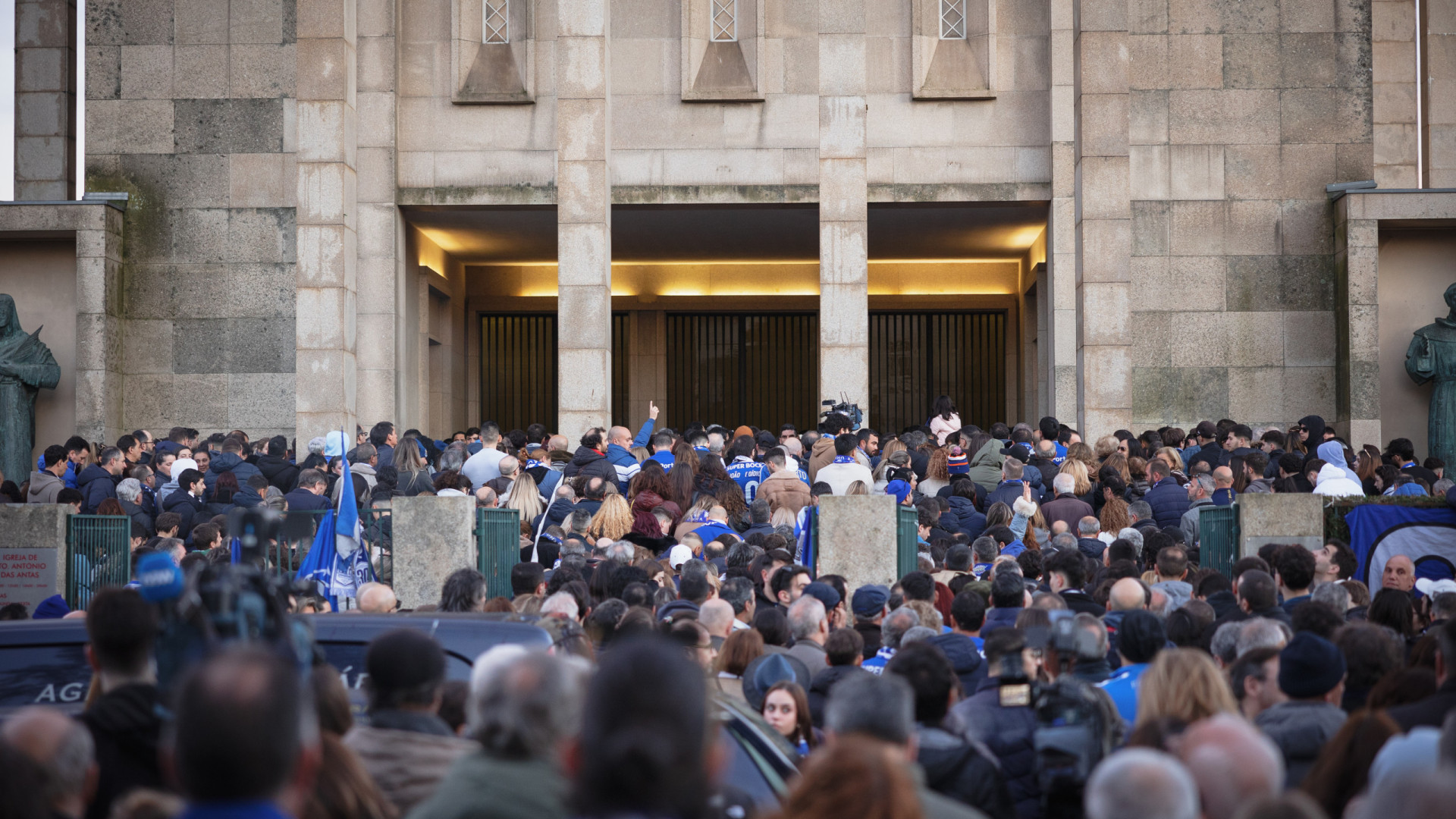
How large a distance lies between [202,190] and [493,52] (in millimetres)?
4916

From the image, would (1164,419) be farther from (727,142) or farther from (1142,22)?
(727,142)

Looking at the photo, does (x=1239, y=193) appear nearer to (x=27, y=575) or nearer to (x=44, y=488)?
(x=44, y=488)

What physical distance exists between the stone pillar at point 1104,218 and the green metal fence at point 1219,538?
8259 mm

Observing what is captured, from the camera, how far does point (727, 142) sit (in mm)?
21375

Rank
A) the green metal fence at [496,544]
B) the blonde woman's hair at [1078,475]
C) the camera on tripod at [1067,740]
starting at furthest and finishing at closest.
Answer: the blonde woman's hair at [1078,475] → the green metal fence at [496,544] → the camera on tripod at [1067,740]

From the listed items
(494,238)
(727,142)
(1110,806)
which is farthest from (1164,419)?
(1110,806)

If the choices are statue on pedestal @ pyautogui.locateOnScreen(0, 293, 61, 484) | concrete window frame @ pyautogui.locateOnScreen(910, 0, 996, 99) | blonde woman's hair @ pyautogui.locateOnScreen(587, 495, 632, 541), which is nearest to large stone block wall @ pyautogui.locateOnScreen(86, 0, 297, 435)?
statue on pedestal @ pyautogui.locateOnScreen(0, 293, 61, 484)

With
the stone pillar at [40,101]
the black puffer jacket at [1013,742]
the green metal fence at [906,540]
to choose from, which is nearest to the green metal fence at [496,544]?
the green metal fence at [906,540]

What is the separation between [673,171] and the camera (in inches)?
843

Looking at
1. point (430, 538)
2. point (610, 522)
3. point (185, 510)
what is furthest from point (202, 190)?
point (610, 522)

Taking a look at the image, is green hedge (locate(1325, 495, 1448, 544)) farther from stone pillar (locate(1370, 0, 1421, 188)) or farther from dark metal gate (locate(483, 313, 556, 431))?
dark metal gate (locate(483, 313, 556, 431))

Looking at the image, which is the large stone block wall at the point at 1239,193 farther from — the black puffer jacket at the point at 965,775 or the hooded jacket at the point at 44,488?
the black puffer jacket at the point at 965,775

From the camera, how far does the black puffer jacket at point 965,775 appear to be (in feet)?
15.5

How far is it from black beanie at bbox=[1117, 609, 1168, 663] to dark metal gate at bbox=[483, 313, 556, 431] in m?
22.1
